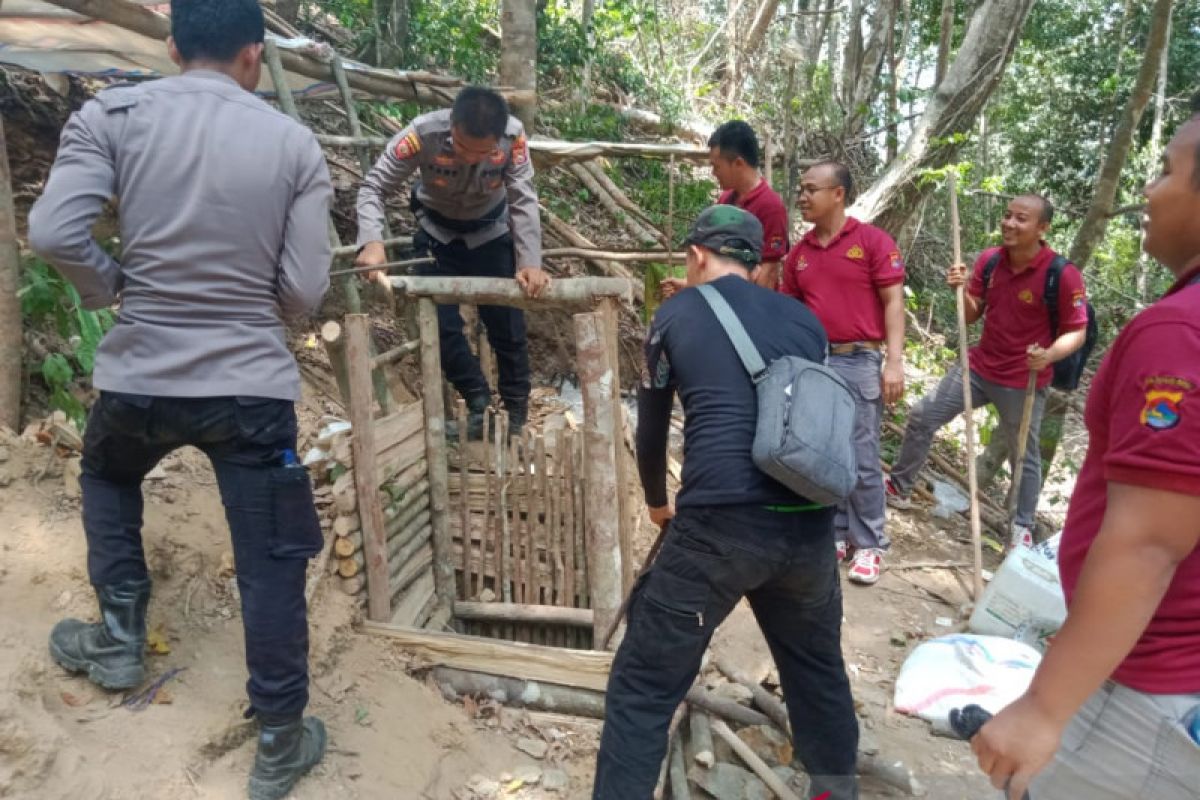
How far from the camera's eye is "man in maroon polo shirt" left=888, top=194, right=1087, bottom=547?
4.49 metres

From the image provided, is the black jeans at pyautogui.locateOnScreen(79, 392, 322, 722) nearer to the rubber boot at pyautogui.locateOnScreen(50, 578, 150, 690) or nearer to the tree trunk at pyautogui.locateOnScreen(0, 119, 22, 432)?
the rubber boot at pyautogui.locateOnScreen(50, 578, 150, 690)

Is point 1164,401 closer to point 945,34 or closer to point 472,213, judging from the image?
point 472,213

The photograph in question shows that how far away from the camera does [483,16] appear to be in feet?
37.8

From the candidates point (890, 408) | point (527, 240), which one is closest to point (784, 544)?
point (527, 240)

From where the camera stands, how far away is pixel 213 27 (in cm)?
209

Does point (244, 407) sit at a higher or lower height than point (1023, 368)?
higher

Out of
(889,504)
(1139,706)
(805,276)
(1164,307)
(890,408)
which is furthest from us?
(890,408)

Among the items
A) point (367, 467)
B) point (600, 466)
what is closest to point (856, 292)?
point (600, 466)

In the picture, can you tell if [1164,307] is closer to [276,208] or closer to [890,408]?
[276,208]

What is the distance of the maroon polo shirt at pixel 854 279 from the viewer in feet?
13.9

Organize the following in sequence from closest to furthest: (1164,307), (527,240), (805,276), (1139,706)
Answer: (1164,307) → (1139,706) → (527,240) → (805,276)

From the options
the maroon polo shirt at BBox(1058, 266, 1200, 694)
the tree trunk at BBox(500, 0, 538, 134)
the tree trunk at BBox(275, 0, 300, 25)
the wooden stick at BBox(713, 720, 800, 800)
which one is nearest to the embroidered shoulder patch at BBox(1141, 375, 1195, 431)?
the maroon polo shirt at BBox(1058, 266, 1200, 694)

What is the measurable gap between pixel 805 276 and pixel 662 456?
218 cm

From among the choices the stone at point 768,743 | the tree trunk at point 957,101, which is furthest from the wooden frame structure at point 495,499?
the tree trunk at point 957,101
